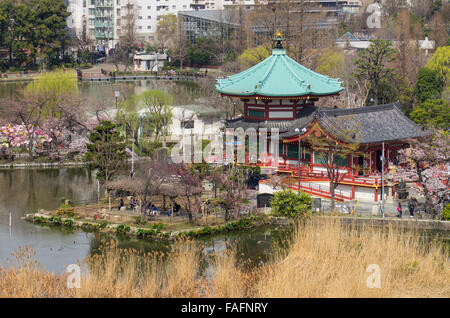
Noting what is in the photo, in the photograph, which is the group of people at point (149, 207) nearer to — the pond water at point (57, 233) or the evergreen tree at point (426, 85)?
the pond water at point (57, 233)

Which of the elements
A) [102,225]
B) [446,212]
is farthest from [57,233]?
[446,212]

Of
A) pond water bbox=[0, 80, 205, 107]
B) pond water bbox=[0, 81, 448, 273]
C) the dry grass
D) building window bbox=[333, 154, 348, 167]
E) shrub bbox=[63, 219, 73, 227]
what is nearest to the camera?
the dry grass

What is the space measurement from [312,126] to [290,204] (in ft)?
19.4

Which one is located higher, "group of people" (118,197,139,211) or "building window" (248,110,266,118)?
"building window" (248,110,266,118)

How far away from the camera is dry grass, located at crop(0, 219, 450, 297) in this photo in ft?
70.9

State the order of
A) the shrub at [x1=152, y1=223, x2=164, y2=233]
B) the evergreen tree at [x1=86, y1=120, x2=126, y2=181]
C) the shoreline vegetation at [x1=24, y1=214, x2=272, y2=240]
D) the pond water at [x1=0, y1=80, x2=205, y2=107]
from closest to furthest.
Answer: the shoreline vegetation at [x1=24, y1=214, x2=272, y2=240] < the shrub at [x1=152, y1=223, x2=164, y2=233] < the evergreen tree at [x1=86, y1=120, x2=126, y2=181] < the pond water at [x1=0, y1=80, x2=205, y2=107]

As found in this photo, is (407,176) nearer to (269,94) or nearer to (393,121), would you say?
(393,121)

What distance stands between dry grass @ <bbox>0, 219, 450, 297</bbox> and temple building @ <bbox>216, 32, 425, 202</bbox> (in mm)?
13021

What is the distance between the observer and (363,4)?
5212 inches

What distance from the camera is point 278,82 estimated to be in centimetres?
4556

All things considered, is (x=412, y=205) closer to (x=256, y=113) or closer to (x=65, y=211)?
(x=256, y=113)

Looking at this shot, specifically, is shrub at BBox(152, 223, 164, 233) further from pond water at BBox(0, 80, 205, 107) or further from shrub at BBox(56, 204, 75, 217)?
pond water at BBox(0, 80, 205, 107)

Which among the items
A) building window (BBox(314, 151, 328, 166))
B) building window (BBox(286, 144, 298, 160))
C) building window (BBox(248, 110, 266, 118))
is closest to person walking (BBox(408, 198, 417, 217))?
building window (BBox(314, 151, 328, 166))
